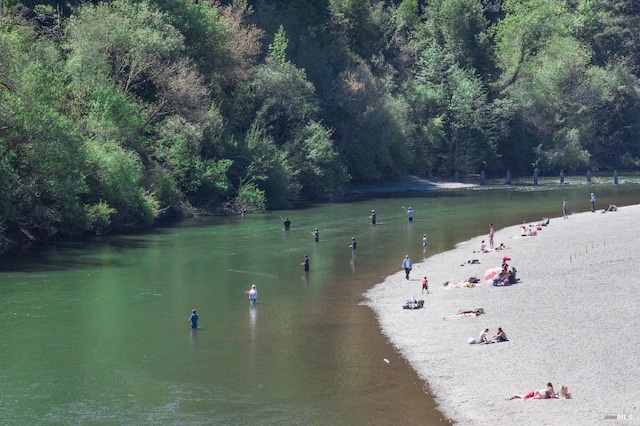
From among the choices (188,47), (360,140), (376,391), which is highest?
(188,47)

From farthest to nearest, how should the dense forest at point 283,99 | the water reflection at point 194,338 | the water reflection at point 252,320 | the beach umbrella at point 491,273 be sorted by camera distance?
the dense forest at point 283,99
the beach umbrella at point 491,273
the water reflection at point 252,320
the water reflection at point 194,338

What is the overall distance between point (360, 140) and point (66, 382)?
73752 mm

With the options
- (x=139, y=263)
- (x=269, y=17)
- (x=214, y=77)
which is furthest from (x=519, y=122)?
(x=139, y=263)

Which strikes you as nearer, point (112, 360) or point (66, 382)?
point (66, 382)

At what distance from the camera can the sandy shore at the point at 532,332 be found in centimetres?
2858

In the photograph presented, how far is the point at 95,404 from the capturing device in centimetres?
3045

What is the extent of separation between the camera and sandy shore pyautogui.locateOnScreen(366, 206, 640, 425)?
28580 mm

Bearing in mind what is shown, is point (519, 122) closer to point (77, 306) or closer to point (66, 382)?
point (77, 306)

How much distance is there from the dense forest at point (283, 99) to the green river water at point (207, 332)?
5762 mm

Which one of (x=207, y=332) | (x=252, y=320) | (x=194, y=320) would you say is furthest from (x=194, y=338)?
(x=252, y=320)

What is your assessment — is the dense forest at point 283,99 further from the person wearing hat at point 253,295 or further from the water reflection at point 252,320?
the water reflection at point 252,320

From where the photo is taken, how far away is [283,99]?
93625 millimetres

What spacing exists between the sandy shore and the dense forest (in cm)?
2597

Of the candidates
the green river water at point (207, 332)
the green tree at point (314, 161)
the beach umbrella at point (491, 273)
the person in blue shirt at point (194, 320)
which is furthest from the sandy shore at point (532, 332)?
the green tree at point (314, 161)
